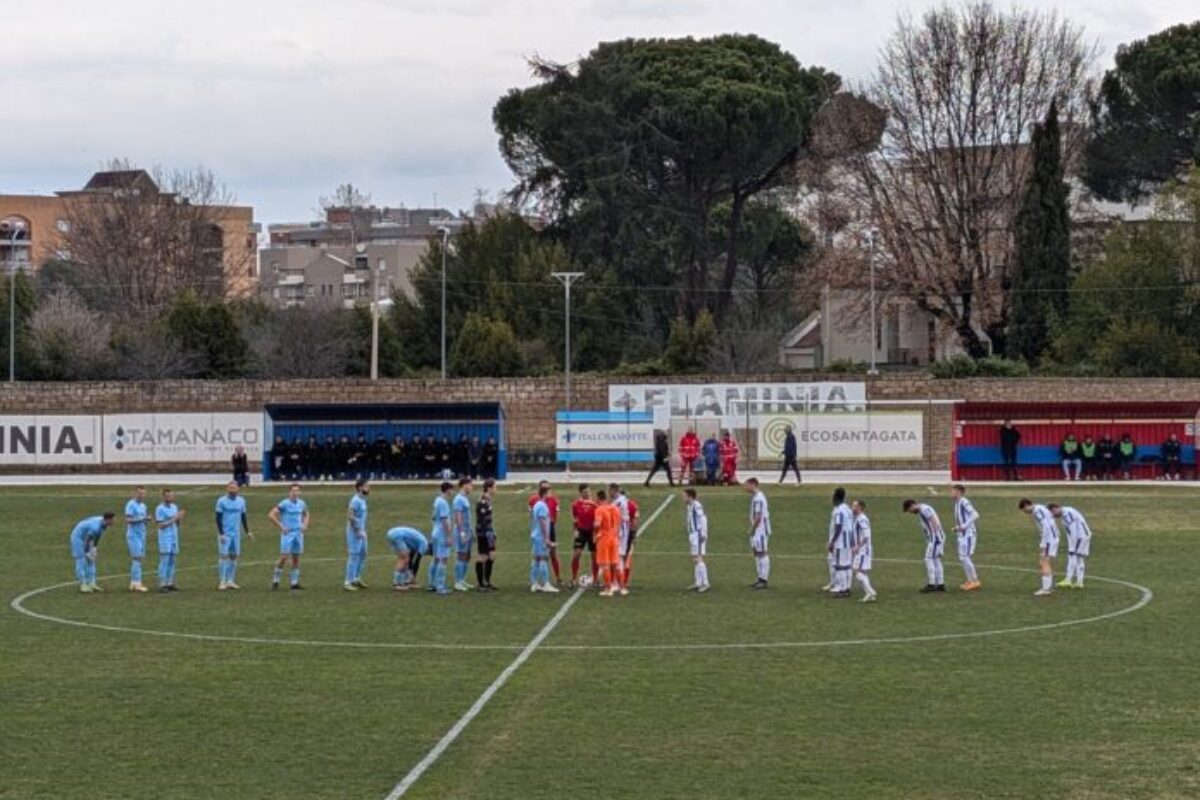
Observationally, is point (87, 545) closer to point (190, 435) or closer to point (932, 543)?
point (932, 543)

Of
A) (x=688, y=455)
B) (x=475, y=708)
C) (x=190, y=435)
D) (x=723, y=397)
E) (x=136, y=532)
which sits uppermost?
(x=723, y=397)

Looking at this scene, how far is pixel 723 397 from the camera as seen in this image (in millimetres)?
65375

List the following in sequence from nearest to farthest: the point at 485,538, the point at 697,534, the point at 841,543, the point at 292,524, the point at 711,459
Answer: the point at 841,543, the point at 697,534, the point at 292,524, the point at 485,538, the point at 711,459

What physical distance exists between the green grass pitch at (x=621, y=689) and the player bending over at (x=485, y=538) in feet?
1.46

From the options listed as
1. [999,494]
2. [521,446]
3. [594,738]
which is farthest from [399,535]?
[521,446]

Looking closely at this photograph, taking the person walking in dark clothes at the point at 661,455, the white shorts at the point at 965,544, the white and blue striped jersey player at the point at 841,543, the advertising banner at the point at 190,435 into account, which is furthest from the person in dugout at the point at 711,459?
the white and blue striped jersey player at the point at 841,543

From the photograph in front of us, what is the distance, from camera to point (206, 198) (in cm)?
11512

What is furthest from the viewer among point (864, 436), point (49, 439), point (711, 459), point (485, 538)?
point (49, 439)

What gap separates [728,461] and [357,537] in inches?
1082

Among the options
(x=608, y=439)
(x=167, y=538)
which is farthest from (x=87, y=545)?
(x=608, y=439)

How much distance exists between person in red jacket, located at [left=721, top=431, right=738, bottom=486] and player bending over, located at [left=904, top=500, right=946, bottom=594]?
86.0 ft

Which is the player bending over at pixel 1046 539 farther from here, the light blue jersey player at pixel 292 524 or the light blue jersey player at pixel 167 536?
the light blue jersey player at pixel 167 536

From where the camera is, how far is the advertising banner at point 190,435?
64562 millimetres

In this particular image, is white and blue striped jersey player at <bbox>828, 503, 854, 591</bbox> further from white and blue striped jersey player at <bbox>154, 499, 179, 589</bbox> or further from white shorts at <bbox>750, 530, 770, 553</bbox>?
white and blue striped jersey player at <bbox>154, 499, 179, 589</bbox>
